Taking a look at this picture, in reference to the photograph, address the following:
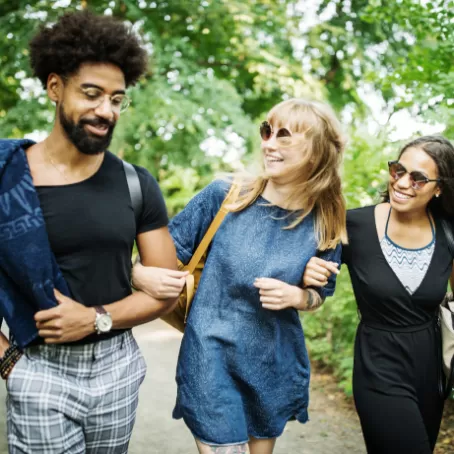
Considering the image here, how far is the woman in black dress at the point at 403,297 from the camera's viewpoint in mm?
3125

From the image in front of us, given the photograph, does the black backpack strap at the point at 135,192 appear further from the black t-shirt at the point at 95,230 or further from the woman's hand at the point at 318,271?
the woman's hand at the point at 318,271

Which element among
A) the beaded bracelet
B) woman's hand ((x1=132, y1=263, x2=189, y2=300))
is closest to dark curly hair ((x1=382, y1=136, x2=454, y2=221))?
woman's hand ((x1=132, y1=263, x2=189, y2=300))

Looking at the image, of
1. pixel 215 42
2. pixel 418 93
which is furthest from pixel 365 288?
pixel 215 42

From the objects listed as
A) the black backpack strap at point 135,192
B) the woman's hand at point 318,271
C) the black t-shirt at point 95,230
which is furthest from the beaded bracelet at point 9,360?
the woman's hand at point 318,271

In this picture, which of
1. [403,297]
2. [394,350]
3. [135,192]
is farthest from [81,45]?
[394,350]

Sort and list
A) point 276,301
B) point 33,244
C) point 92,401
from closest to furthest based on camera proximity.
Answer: point 33,244 → point 92,401 → point 276,301

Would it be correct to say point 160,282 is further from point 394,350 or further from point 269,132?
point 394,350

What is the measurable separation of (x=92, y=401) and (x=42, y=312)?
449 millimetres

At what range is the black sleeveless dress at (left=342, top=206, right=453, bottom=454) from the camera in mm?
3090

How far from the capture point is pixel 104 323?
235cm

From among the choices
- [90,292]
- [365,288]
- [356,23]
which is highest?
[356,23]

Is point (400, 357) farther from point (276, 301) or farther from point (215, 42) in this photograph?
point (215, 42)

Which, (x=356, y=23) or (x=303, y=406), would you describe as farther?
(x=356, y=23)

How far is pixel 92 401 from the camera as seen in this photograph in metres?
2.40
